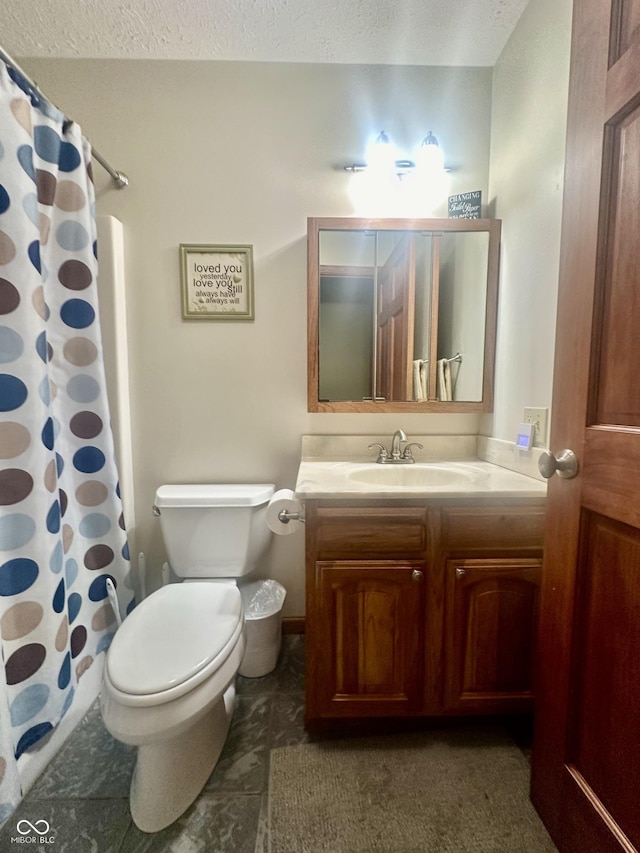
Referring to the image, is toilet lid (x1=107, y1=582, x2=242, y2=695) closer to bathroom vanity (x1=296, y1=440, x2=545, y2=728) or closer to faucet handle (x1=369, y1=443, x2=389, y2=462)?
bathroom vanity (x1=296, y1=440, x2=545, y2=728)

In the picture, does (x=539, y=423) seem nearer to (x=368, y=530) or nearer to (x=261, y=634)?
(x=368, y=530)

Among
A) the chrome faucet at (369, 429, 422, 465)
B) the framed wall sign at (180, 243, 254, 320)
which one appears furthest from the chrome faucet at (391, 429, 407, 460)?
the framed wall sign at (180, 243, 254, 320)

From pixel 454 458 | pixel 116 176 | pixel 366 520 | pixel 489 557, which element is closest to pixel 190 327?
pixel 116 176

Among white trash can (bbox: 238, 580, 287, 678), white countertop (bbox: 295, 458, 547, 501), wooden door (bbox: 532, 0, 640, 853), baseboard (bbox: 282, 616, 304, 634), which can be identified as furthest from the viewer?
baseboard (bbox: 282, 616, 304, 634)

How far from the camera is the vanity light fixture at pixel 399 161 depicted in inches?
55.5

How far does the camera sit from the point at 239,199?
148 cm

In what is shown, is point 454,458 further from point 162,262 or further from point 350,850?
point 162,262

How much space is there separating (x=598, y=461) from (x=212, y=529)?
122cm

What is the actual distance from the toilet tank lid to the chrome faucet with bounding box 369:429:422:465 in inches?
18.7

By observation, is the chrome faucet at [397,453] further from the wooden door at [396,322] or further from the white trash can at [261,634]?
the white trash can at [261,634]

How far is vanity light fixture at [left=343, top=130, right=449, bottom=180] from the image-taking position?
141cm

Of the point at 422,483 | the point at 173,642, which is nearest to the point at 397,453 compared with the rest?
the point at 422,483

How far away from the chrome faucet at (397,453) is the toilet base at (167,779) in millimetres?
1049

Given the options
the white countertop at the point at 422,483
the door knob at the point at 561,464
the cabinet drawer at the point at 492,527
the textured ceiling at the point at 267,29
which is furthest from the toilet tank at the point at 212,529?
the textured ceiling at the point at 267,29
